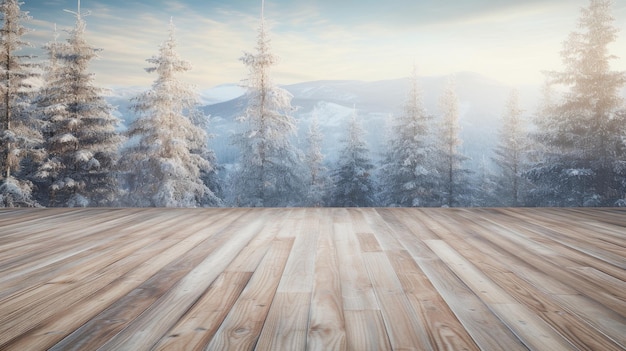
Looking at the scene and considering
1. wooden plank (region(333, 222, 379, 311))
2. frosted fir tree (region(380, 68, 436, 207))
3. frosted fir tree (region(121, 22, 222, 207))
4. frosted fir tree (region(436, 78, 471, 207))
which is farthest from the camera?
frosted fir tree (region(436, 78, 471, 207))

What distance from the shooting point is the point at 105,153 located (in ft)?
37.7

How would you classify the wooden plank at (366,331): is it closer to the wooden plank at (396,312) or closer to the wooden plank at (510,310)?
the wooden plank at (396,312)

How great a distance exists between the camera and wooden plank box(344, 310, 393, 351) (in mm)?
1220

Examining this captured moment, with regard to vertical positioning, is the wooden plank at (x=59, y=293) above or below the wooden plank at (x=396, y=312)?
below

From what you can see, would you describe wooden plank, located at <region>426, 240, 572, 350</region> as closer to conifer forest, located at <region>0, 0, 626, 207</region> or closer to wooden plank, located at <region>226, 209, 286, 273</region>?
wooden plank, located at <region>226, 209, 286, 273</region>

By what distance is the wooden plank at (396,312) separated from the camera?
1243 millimetres

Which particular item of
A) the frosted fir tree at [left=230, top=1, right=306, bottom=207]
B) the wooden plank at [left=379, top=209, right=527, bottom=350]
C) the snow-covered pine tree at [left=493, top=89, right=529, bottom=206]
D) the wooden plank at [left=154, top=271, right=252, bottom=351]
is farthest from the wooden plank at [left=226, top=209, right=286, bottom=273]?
the snow-covered pine tree at [left=493, top=89, right=529, bottom=206]

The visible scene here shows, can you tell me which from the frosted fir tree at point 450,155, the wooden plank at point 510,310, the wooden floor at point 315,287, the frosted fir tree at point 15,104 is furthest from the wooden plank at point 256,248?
the frosted fir tree at point 450,155

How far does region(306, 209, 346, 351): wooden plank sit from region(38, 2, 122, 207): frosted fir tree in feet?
34.2

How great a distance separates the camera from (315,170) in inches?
715

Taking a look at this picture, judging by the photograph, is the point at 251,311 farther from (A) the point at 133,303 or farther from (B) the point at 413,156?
(B) the point at 413,156

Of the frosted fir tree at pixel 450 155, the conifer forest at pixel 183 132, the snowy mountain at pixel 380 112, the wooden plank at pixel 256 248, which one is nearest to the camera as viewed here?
the wooden plank at pixel 256 248

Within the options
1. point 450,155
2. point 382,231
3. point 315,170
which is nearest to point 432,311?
point 382,231

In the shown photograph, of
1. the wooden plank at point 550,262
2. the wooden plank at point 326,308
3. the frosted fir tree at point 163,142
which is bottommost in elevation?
the wooden plank at point 550,262
